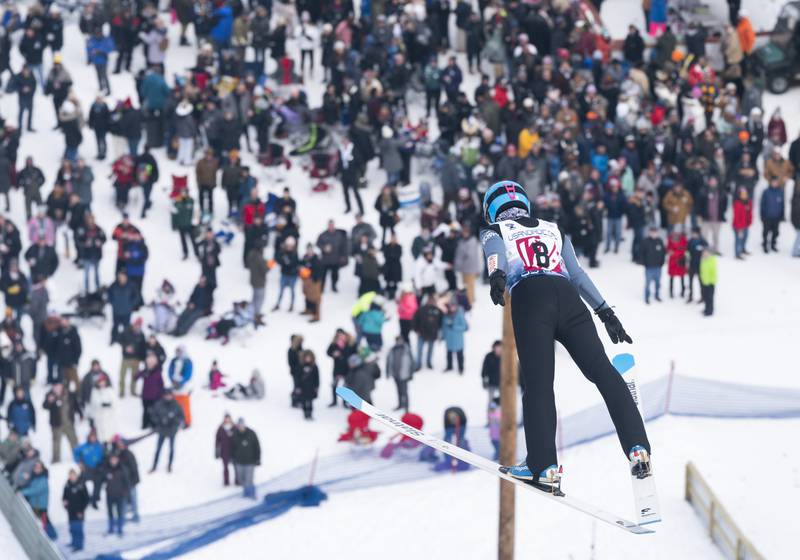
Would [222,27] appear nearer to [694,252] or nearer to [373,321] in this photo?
[373,321]

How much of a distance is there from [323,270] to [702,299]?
5726 mm

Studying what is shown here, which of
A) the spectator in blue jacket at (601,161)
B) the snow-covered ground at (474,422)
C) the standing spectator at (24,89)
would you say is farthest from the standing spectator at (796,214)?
the standing spectator at (24,89)

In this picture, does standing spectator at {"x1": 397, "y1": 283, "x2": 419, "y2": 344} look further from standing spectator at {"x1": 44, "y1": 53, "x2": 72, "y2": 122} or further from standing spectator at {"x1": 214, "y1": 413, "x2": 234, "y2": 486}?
standing spectator at {"x1": 44, "y1": 53, "x2": 72, "y2": 122}

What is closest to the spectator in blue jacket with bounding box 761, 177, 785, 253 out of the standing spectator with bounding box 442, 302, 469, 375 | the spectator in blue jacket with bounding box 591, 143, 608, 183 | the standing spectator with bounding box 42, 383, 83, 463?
the spectator in blue jacket with bounding box 591, 143, 608, 183

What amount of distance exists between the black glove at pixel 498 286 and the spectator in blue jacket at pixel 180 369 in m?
13.2

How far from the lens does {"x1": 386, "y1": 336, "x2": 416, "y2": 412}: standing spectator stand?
21812 millimetres

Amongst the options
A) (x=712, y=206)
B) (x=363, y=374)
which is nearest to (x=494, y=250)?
(x=363, y=374)

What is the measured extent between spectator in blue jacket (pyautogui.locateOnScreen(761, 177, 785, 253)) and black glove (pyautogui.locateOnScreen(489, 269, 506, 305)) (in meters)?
17.3

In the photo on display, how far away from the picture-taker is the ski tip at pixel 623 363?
9.62 m

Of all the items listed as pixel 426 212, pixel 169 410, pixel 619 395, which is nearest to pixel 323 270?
pixel 426 212

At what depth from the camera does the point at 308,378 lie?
71.7ft

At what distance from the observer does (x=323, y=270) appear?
79.8 feet

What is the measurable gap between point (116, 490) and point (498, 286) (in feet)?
39.5

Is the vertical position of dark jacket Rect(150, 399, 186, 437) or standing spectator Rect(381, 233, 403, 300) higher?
standing spectator Rect(381, 233, 403, 300)
